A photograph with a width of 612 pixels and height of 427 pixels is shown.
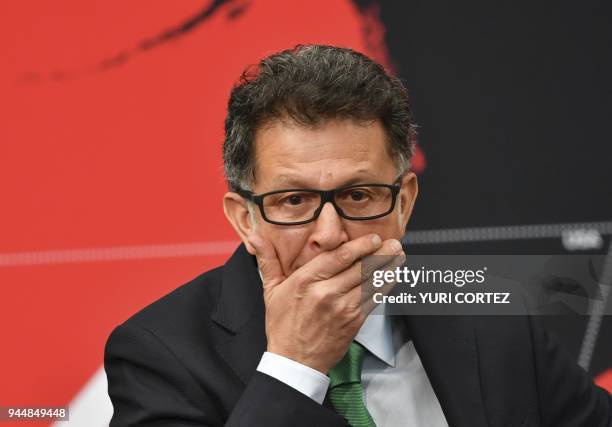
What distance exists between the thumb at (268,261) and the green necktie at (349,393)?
283 mm

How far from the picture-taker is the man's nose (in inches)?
74.0

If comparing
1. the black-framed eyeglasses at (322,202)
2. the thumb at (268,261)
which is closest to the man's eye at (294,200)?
the black-framed eyeglasses at (322,202)

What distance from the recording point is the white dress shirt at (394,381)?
6.87 feet

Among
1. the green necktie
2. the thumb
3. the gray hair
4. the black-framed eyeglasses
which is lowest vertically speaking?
the green necktie

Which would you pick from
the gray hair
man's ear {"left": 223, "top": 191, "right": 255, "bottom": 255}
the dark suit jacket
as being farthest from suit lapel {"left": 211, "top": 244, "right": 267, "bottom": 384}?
the gray hair

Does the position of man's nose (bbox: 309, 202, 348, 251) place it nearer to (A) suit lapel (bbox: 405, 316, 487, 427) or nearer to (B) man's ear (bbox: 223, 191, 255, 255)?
(B) man's ear (bbox: 223, 191, 255, 255)

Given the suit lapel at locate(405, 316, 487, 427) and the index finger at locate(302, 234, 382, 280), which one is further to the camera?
the suit lapel at locate(405, 316, 487, 427)

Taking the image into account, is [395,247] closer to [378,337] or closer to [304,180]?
[304,180]

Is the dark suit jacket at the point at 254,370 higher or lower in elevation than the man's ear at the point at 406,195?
lower

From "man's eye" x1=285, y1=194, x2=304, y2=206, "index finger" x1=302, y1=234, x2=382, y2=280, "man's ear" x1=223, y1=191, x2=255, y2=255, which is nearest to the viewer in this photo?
"index finger" x1=302, y1=234, x2=382, y2=280

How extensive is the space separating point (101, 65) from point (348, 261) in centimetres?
131

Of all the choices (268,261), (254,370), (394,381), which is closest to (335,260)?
(268,261)

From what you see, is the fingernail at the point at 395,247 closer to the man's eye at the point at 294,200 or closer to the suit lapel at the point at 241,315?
the man's eye at the point at 294,200

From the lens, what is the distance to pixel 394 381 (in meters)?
2.15
